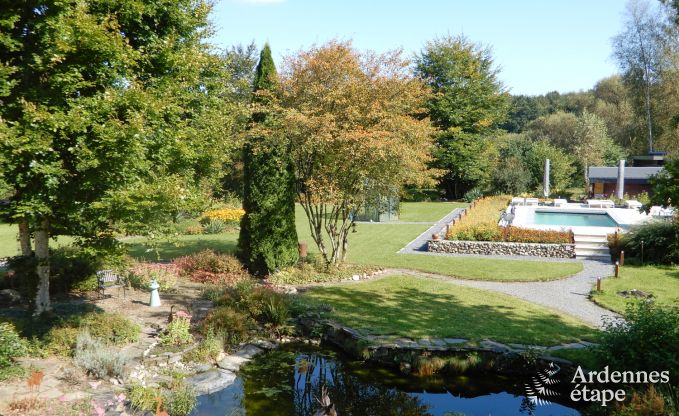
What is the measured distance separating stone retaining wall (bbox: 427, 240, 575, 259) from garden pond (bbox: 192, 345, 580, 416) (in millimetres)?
10434

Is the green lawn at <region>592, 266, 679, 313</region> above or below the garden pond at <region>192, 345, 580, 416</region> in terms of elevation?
above

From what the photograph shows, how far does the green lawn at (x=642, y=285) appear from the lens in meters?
11.9

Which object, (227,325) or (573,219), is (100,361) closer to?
(227,325)

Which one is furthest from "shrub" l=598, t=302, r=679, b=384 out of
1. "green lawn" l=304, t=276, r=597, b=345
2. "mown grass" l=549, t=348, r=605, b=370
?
"green lawn" l=304, t=276, r=597, b=345

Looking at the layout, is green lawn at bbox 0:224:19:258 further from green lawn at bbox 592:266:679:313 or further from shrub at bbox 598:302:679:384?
green lawn at bbox 592:266:679:313

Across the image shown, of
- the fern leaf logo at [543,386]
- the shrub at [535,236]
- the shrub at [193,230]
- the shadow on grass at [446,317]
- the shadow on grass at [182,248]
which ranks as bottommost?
the fern leaf logo at [543,386]

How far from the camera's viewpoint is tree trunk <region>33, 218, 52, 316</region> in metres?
8.88

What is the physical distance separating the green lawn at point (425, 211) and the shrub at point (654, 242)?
1160 centimetres

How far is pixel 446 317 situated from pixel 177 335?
5684 mm

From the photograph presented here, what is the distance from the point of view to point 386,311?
11.2m

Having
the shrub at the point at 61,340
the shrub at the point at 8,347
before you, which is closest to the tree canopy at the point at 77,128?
the shrub at the point at 61,340

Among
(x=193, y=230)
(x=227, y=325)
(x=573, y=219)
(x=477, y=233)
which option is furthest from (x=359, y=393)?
(x=573, y=219)

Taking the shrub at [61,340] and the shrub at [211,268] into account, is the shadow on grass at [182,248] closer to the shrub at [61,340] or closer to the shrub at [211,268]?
the shrub at [211,268]

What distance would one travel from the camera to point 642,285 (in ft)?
44.5
